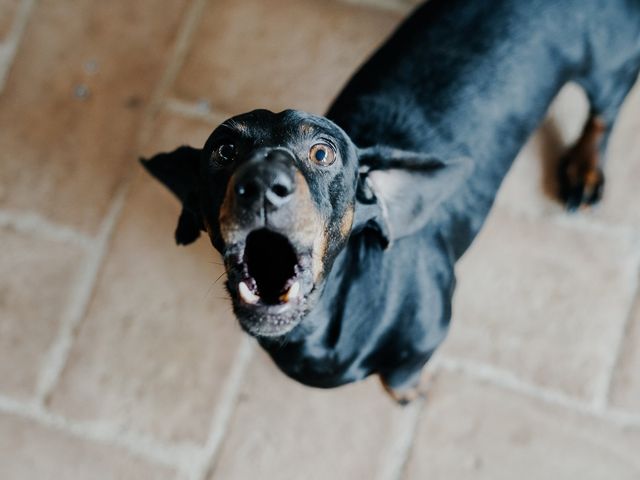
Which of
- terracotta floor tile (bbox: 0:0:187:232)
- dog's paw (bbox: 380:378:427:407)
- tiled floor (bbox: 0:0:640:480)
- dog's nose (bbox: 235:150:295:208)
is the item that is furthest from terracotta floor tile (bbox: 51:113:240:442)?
dog's nose (bbox: 235:150:295:208)

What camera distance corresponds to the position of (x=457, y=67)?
2406 millimetres

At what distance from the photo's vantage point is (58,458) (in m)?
2.93

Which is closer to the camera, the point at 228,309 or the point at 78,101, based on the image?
the point at 228,309

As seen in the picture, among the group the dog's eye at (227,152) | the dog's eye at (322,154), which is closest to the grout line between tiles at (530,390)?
the dog's eye at (322,154)

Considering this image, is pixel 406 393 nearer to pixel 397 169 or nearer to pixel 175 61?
pixel 397 169

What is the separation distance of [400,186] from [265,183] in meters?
0.59

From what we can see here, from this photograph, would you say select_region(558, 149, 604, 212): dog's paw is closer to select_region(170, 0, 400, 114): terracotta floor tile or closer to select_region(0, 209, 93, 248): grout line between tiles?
select_region(170, 0, 400, 114): terracotta floor tile

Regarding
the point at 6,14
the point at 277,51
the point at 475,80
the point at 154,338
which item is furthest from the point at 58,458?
the point at 475,80

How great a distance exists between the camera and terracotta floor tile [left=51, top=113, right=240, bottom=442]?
295 cm

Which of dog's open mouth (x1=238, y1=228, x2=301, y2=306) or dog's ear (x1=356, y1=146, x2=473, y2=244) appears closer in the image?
dog's open mouth (x1=238, y1=228, x2=301, y2=306)

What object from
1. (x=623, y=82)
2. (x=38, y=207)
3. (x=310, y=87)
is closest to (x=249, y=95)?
(x=310, y=87)

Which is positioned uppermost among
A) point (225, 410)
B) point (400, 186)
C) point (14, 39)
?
point (400, 186)

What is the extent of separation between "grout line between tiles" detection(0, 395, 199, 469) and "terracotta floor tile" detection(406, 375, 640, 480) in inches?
37.6

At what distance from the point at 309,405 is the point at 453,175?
1.30 m
